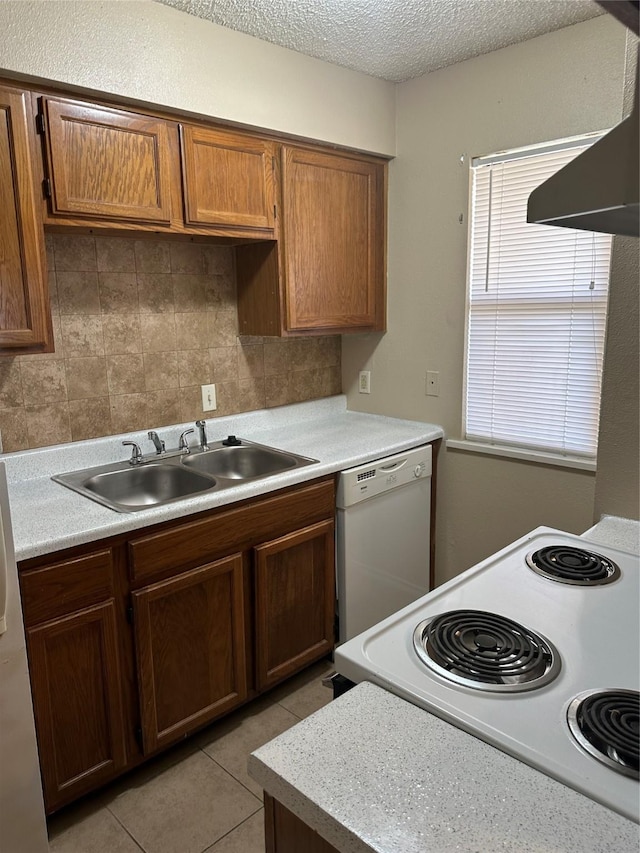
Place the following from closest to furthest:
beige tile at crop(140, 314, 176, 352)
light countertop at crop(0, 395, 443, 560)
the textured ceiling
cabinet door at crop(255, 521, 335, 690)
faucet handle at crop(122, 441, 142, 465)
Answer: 1. light countertop at crop(0, 395, 443, 560)
2. the textured ceiling
3. cabinet door at crop(255, 521, 335, 690)
4. faucet handle at crop(122, 441, 142, 465)
5. beige tile at crop(140, 314, 176, 352)

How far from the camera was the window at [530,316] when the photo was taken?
232cm

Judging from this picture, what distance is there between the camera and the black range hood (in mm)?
704

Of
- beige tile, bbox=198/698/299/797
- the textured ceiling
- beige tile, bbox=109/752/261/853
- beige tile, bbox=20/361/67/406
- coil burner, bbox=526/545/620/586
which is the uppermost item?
the textured ceiling

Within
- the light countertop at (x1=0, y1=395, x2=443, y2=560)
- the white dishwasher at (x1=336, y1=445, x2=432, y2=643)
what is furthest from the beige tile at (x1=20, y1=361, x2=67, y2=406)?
the white dishwasher at (x1=336, y1=445, x2=432, y2=643)

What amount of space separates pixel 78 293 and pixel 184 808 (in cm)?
182

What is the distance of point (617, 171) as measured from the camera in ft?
2.36

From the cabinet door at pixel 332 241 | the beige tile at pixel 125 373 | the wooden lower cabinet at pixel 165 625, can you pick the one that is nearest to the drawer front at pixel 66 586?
the wooden lower cabinet at pixel 165 625

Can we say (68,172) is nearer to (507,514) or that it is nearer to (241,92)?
(241,92)

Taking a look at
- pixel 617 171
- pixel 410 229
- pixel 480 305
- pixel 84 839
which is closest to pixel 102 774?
pixel 84 839

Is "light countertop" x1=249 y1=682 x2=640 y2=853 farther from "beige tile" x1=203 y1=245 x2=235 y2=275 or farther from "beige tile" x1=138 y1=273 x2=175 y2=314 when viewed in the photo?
"beige tile" x1=203 y1=245 x2=235 y2=275

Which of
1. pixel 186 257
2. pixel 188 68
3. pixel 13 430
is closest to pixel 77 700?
pixel 13 430

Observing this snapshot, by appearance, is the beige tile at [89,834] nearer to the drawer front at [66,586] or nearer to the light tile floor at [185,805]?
the light tile floor at [185,805]

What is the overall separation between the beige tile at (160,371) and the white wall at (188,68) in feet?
3.09

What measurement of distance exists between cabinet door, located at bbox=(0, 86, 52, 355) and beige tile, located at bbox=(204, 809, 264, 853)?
5.26ft
